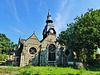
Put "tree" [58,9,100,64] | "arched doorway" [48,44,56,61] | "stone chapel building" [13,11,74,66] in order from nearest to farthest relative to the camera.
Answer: "tree" [58,9,100,64] < "stone chapel building" [13,11,74,66] < "arched doorway" [48,44,56,61]

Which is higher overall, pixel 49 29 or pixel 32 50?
pixel 49 29

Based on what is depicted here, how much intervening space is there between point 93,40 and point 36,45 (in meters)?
14.9

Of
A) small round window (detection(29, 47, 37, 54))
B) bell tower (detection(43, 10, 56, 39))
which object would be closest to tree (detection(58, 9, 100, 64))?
bell tower (detection(43, 10, 56, 39))

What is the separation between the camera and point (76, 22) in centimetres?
1833

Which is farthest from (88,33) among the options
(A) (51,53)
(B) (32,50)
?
(B) (32,50)

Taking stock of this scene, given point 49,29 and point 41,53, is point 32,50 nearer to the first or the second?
point 41,53

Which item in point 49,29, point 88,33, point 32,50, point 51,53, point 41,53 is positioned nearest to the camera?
point 88,33

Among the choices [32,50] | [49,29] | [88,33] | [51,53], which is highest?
[49,29]

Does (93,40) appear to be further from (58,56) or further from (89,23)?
(58,56)

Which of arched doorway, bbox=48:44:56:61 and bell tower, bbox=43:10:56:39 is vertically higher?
bell tower, bbox=43:10:56:39

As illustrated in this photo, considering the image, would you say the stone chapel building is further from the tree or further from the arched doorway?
the tree

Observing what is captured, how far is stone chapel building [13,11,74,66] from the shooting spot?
20.1 metres

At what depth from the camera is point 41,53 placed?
21328 millimetres

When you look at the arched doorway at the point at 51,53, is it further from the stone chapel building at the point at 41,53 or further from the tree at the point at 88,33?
the tree at the point at 88,33
